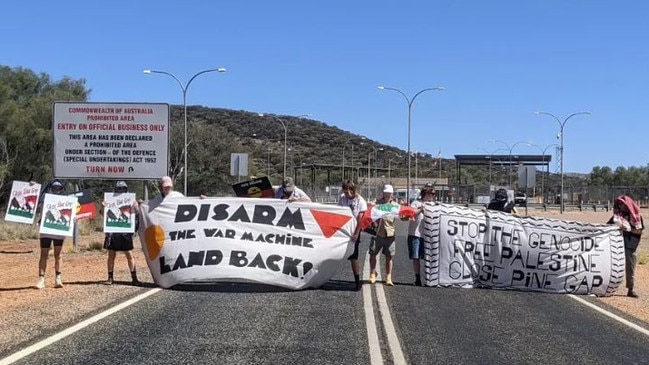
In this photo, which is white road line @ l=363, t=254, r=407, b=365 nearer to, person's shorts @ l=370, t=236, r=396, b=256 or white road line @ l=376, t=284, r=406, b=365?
white road line @ l=376, t=284, r=406, b=365

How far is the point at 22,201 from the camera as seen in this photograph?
507 inches

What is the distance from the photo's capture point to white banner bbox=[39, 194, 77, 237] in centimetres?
1131

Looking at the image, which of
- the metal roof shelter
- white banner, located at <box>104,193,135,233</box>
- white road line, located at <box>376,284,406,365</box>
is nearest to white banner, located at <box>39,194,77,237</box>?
white banner, located at <box>104,193,135,233</box>

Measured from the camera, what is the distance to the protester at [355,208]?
1173 cm

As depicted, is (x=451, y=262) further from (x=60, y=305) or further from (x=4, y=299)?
(x=4, y=299)

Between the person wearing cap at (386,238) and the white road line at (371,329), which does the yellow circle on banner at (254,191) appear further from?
the white road line at (371,329)

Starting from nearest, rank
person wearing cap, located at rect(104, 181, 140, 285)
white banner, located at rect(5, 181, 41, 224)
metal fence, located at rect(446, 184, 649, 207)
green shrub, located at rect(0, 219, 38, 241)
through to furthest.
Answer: person wearing cap, located at rect(104, 181, 140, 285)
white banner, located at rect(5, 181, 41, 224)
green shrub, located at rect(0, 219, 38, 241)
metal fence, located at rect(446, 184, 649, 207)

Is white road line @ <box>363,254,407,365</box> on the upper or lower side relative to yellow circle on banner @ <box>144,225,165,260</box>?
lower

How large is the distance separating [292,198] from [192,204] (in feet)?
5.40

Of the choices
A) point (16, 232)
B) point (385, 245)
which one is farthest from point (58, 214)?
point (16, 232)

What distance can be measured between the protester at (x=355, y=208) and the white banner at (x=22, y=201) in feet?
17.8

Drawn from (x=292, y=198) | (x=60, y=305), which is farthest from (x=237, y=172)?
(x=60, y=305)

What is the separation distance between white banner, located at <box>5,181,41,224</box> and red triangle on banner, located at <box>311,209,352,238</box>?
5130 millimetres

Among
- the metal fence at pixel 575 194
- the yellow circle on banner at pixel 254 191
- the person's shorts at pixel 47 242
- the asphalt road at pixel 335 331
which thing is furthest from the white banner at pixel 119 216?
the metal fence at pixel 575 194
